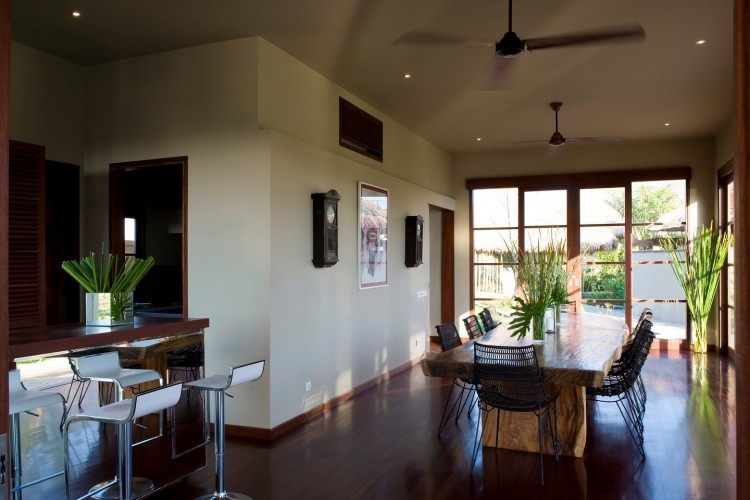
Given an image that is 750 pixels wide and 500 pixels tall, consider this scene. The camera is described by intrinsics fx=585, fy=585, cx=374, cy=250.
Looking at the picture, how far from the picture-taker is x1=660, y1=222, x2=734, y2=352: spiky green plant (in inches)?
349

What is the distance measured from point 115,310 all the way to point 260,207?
1709mm

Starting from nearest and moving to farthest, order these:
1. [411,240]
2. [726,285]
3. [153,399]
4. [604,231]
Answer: [153,399]
[411,240]
[726,285]
[604,231]

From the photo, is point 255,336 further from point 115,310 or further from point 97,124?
point 97,124

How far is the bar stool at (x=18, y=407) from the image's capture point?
281 centimetres

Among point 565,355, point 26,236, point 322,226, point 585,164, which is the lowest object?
point 565,355

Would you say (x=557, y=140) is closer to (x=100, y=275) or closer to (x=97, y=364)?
(x=100, y=275)

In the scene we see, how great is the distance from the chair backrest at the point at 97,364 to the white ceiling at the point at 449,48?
2.68 metres

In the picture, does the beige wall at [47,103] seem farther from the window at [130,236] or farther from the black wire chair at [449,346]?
the black wire chair at [449,346]

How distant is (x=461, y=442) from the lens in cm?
484

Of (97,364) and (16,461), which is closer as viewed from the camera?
(16,461)

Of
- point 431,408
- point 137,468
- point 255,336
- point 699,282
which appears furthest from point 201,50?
point 699,282

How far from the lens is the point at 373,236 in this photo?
7.02 meters

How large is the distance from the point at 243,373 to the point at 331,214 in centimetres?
255

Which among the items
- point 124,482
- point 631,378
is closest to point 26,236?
point 124,482
